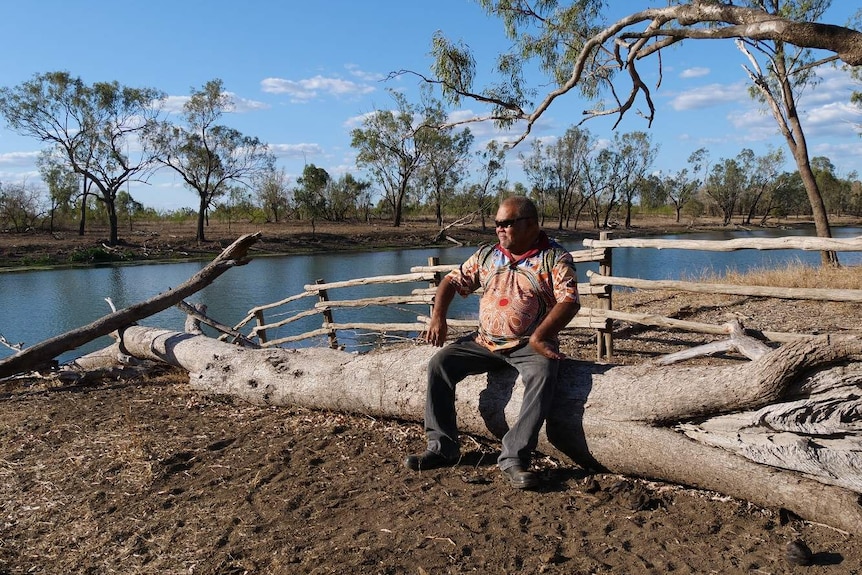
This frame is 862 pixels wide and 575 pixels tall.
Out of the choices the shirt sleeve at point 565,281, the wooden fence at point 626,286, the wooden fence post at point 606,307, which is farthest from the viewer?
the wooden fence post at point 606,307

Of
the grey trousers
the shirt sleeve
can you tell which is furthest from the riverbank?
the shirt sleeve

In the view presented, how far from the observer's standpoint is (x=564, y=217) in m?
49.6

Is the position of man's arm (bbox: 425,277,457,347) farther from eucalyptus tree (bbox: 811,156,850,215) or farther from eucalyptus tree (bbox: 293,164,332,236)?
eucalyptus tree (bbox: 811,156,850,215)

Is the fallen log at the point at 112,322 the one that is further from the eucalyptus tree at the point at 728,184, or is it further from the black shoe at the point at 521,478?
the eucalyptus tree at the point at 728,184

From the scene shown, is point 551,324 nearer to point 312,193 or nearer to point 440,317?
point 440,317

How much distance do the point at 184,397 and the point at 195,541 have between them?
103 inches

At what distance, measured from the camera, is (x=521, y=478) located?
2963mm

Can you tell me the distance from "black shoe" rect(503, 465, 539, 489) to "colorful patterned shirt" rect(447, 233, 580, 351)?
612 mm

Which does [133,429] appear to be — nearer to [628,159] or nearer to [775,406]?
[775,406]

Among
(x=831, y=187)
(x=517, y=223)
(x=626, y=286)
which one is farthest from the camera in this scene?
(x=831, y=187)

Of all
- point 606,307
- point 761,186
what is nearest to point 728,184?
point 761,186

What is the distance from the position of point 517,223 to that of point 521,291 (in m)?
0.35

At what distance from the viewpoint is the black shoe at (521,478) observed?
9.68 feet

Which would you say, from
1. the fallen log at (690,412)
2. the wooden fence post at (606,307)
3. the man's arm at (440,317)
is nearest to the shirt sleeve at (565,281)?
the fallen log at (690,412)
